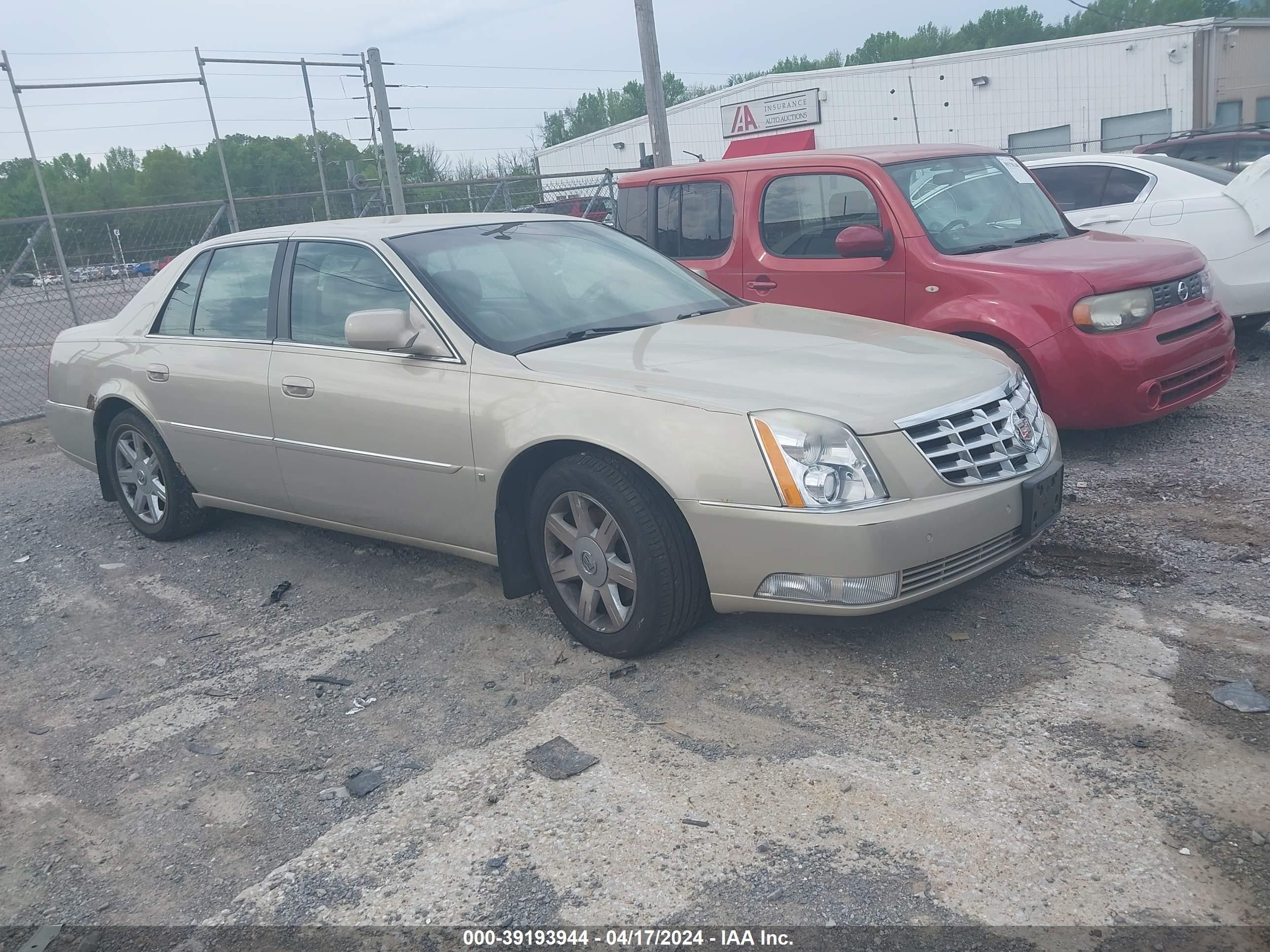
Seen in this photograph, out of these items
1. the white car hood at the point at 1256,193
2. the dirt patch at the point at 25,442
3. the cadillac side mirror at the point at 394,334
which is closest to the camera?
the cadillac side mirror at the point at 394,334

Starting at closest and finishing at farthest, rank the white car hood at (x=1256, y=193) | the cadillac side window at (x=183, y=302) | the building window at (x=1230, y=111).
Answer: the cadillac side window at (x=183, y=302) → the white car hood at (x=1256, y=193) → the building window at (x=1230, y=111)

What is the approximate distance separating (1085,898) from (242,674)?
3.07m

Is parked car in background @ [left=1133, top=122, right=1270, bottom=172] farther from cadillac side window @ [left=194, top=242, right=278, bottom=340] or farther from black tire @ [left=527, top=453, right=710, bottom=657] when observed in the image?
black tire @ [left=527, top=453, right=710, bottom=657]

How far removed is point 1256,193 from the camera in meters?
7.71

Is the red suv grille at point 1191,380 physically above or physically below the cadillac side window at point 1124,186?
below

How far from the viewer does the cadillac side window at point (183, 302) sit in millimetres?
5504

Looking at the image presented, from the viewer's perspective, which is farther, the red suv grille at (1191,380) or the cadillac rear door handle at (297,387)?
the red suv grille at (1191,380)

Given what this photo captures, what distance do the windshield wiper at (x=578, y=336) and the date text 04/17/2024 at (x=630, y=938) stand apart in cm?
224

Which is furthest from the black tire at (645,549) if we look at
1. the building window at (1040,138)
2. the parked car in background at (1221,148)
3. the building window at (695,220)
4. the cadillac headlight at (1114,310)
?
the building window at (1040,138)

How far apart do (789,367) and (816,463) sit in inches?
22.5

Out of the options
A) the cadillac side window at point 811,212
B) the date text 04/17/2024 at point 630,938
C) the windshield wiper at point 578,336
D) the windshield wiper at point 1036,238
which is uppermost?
the cadillac side window at point 811,212

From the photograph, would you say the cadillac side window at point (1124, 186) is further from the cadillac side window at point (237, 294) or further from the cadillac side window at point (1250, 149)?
the cadillac side window at point (237, 294)

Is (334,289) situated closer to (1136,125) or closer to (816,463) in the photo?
(816,463)

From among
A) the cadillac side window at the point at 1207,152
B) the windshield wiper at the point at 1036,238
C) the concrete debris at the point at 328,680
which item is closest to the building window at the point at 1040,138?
the cadillac side window at the point at 1207,152
